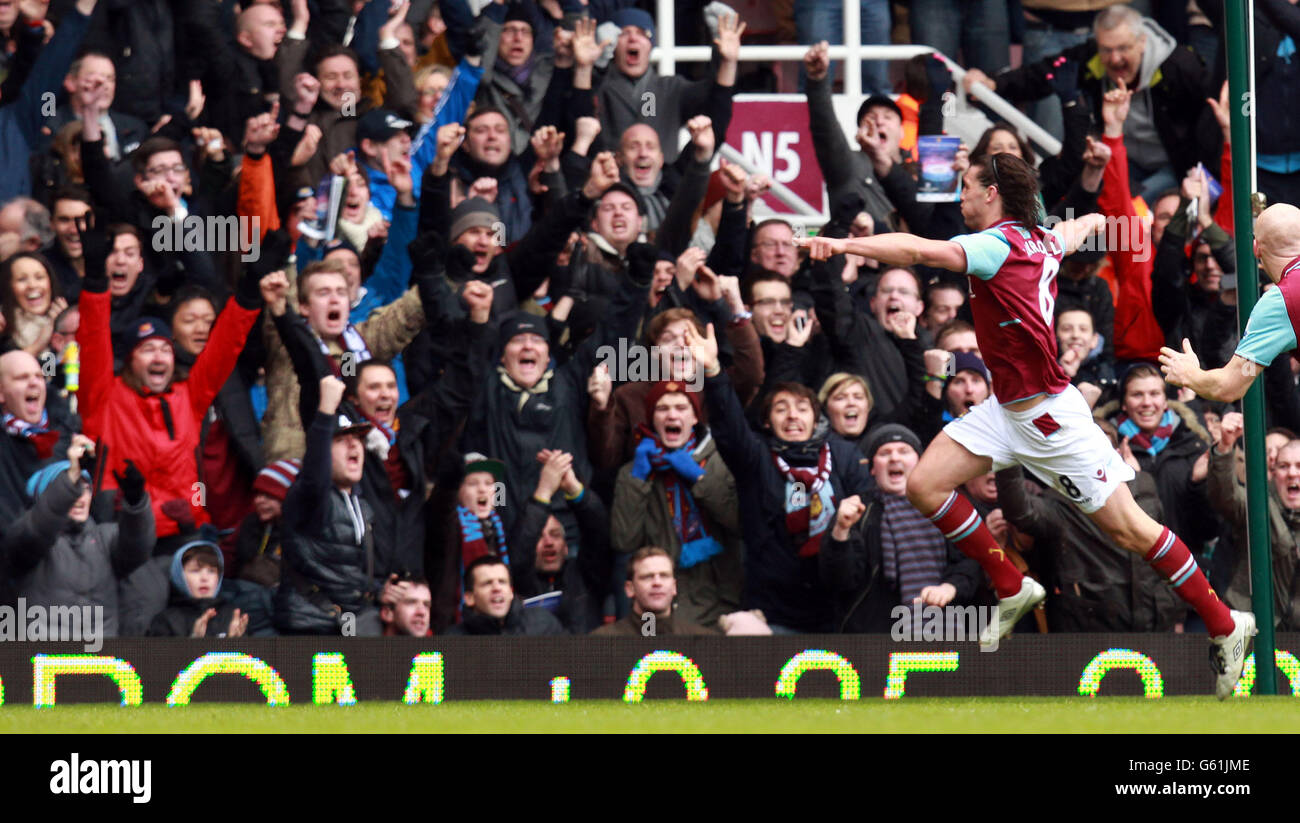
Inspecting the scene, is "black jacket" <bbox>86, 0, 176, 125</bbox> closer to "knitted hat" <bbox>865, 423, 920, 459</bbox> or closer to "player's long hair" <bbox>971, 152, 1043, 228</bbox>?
"knitted hat" <bbox>865, 423, 920, 459</bbox>

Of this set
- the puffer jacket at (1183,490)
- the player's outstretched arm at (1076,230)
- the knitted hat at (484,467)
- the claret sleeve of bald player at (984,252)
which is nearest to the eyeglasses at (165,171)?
the knitted hat at (484,467)

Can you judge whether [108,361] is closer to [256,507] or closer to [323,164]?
[256,507]

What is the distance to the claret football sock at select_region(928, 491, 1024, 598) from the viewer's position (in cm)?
746

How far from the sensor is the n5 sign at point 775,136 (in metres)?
10.6

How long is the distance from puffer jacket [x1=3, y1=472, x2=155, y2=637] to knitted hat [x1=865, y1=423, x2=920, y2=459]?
334 centimetres

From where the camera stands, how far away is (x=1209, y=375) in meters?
6.70

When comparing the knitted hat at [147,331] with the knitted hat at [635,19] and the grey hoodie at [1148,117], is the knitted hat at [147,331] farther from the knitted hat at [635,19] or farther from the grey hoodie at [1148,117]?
the grey hoodie at [1148,117]

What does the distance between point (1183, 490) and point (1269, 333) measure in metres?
2.14

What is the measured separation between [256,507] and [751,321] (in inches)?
101

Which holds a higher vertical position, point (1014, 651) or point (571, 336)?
point (571, 336)

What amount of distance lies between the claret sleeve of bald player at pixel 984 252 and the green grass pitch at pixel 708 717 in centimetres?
169

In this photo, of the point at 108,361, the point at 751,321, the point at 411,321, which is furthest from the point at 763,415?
the point at 108,361

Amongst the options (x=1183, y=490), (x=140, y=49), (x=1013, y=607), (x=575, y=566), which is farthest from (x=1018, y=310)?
(x=140, y=49)

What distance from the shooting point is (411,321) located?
29.8 ft
